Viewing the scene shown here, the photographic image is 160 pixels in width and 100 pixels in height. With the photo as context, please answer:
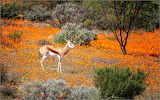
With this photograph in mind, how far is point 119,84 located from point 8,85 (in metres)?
3.88

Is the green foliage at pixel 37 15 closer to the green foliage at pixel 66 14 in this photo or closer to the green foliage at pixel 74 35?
the green foliage at pixel 66 14

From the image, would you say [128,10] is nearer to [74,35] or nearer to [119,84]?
[74,35]

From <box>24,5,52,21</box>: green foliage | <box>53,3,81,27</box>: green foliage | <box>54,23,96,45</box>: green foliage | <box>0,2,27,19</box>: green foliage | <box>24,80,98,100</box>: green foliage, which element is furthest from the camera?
Result: <box>24,5,52,21</box>: green foliage

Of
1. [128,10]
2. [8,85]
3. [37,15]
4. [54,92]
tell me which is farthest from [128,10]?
[37,15]

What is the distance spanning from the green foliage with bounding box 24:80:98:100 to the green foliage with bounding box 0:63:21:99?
67 centimetres

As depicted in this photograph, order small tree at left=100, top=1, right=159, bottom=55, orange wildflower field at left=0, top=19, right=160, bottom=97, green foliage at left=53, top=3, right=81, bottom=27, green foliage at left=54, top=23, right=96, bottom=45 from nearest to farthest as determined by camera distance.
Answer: orange wildflower field at left=0, top=19, right=160, bottom=97 → small tree at left=100, top=1, right=159, bottom=55 → green foliage at left=54, top=23, right=96, bottom=45 → green foliage at left=53, top=3, right=81, bottom=27

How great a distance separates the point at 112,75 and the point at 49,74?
10.3ft

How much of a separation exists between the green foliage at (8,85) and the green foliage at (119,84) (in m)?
3.07

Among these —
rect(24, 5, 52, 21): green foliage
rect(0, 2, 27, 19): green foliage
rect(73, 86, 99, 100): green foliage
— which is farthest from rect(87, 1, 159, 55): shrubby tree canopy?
rect(0, 2, 27, 19): green foliage

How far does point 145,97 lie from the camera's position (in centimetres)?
1019

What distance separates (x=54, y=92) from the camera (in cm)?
740

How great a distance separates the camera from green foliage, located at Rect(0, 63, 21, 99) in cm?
786

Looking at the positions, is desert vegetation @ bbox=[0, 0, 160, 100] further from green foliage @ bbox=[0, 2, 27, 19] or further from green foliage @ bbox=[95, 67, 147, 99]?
green foliage @ bbox=[0, 2, 27, 19]

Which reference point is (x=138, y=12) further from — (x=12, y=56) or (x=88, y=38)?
(x=12, y=56)
